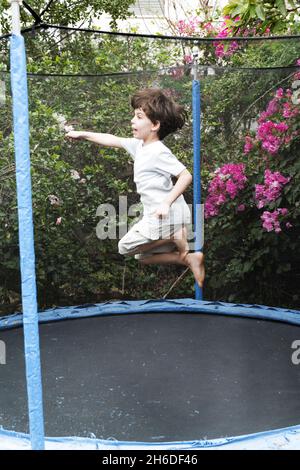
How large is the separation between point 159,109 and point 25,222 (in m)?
1.40

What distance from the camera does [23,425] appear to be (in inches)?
85.0

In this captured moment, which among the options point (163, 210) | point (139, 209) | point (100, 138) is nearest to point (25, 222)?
point (163, 210)

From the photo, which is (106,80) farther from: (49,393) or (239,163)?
(49,393)

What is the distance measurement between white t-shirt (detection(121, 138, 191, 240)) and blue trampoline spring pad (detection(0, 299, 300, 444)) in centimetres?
54

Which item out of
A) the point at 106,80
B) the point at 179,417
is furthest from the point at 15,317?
the point at 179,417

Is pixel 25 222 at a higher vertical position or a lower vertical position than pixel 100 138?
lower

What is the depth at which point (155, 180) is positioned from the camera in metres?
2.88

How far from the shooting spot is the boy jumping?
288 cm

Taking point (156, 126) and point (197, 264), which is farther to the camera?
point (197, 264)

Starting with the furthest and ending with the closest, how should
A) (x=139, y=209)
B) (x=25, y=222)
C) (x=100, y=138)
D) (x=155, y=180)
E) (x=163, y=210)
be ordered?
(x=139, y=209) < (x=100, y=138) < (x=155, y=180) < (x=163, y=210) < (x=25, y=222)

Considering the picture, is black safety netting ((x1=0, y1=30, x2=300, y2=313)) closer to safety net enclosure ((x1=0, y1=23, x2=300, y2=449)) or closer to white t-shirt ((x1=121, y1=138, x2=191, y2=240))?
safety net enclosure ((x1=0, y1=23, x2=300, y2=449))

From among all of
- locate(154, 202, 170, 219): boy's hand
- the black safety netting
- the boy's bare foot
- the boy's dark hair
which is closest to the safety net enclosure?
the black safety netting

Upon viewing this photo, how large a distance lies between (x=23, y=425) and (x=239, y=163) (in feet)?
6.12

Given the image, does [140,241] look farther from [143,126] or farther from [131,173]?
[131,173]
